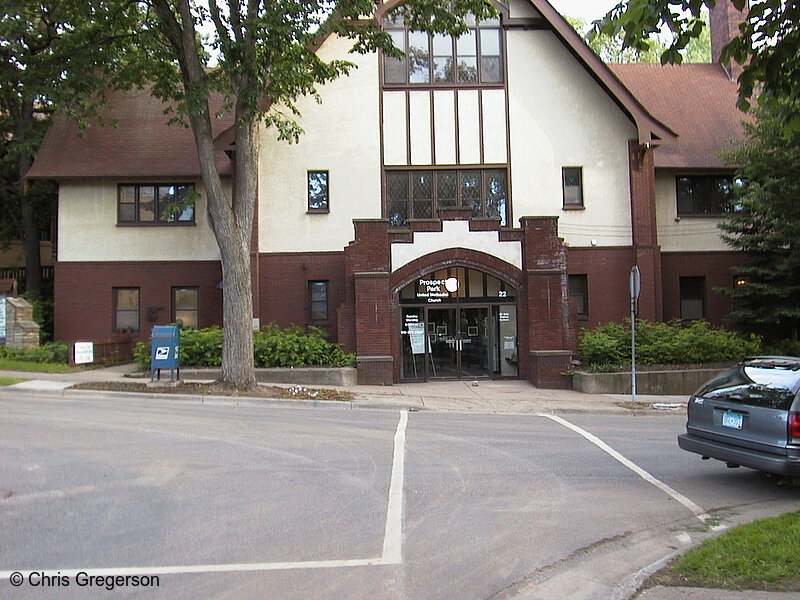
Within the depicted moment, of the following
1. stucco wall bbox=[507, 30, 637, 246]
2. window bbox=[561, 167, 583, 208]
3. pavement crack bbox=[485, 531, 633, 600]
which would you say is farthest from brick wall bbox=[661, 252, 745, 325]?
pavement crack bbox=[485, 531, 633, 600]

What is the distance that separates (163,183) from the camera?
2339 cm

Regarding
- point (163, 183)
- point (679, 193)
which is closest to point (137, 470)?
point (163, 183)

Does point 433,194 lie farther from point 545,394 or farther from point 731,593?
point 731,593

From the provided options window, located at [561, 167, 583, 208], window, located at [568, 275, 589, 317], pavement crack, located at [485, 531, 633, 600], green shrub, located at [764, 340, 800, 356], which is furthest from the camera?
window, located at [568, 275, 589, 317]

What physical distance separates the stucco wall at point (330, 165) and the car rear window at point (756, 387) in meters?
14.2

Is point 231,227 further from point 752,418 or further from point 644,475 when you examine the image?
point 752,418

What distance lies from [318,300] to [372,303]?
3.65 m

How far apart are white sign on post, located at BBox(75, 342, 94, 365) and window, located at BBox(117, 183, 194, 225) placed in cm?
520

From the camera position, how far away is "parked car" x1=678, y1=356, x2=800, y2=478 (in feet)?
24.7

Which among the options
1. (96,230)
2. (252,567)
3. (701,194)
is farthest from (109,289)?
(252,567)

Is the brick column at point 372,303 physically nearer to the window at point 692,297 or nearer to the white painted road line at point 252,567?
the window at point 692,297

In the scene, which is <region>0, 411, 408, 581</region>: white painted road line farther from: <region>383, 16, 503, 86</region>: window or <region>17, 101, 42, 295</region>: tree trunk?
<region>17, 101, 42, 295</region>: tree trunk

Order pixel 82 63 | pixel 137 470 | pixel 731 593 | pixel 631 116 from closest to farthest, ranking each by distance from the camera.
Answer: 1. pixel 731 593
2. pixel 137 470
3. pixel 82 63
4. pixel 631 116

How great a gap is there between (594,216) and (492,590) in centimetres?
1824
